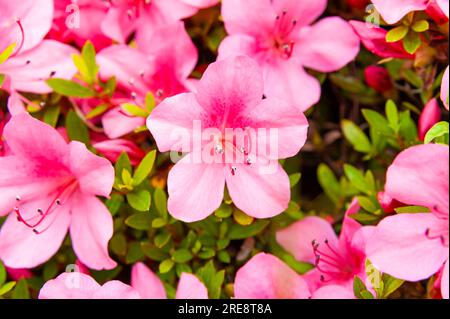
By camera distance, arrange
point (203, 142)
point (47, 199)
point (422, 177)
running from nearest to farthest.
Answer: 1. point (422, 177)
2. point (203, 142)
3. point (47, 199)

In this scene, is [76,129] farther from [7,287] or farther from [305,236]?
[305,236]

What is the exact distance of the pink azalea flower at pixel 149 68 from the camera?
4.66ft

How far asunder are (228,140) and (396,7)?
0.37 m

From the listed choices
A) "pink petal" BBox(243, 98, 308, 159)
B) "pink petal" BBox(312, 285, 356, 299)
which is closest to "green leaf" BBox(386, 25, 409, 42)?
"pink petal" BBox(243, 98, 308, 159)

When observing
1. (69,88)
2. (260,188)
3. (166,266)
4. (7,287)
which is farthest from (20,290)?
(260,188)

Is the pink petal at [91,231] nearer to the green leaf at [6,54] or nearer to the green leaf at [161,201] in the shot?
the green leaf at [161,201]

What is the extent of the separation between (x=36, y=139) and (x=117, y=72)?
0.74ft

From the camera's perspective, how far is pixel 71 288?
1312mm

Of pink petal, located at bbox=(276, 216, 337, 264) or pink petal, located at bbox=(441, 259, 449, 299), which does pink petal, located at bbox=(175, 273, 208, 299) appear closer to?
pink petal, located at bbox=(276, 216, 337, 264)

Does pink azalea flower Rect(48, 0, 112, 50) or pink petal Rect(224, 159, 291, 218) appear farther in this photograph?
pink azalea flower Rect(48, 0, 112, 50)

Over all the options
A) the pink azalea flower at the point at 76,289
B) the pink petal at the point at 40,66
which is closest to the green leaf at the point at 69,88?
the pink petal at the point at 40,66

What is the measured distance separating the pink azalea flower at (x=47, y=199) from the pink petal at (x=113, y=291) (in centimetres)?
5

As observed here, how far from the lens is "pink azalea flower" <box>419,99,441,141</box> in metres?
1.38
